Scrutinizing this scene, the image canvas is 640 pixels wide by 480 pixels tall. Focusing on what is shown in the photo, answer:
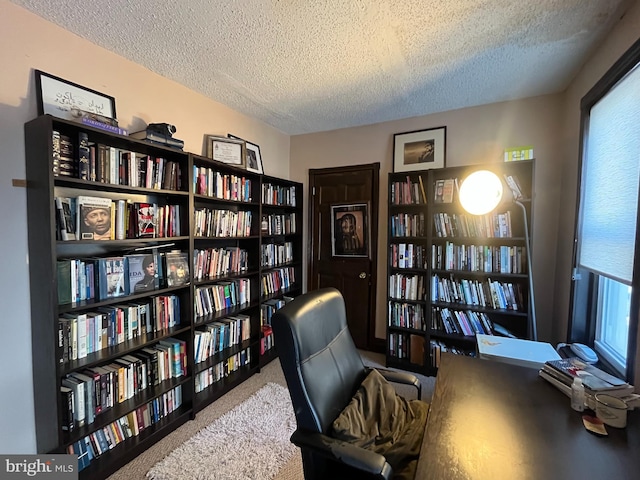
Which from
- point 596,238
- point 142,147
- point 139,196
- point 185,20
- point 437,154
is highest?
point 185,20

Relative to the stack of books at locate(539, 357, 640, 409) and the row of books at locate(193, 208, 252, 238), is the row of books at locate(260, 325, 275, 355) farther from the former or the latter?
the stack of books at locate(539, 357, 640, 409)

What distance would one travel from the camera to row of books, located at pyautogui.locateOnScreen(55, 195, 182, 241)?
1508 millimetres

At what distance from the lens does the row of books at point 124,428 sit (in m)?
1.57

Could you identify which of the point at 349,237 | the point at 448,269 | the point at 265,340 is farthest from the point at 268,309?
the point at 448,269

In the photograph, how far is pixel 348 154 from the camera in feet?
10.9

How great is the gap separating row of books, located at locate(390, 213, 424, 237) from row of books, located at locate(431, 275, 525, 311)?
0.47 m

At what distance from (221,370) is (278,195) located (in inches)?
72.5

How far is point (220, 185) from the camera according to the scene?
2.41 m

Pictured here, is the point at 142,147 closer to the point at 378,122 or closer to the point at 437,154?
the point at 378,122

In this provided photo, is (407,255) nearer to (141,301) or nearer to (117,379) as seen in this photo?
(141,301)

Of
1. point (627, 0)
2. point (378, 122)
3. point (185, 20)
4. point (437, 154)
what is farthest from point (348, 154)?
point (627, 0)

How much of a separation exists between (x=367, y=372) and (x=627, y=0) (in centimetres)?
232

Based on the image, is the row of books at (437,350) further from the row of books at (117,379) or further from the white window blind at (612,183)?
the row of books at (117,379)

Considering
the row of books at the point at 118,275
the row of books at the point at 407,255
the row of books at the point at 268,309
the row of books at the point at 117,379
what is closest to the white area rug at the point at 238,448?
the row of books at the point at 117,379
